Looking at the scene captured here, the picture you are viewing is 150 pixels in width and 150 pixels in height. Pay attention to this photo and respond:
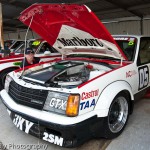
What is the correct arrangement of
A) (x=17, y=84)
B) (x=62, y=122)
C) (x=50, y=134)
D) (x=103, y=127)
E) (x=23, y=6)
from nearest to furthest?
(x=62, y=122)
(x=50, y=134)
(x=103, y=127)
(x=17, y=84)
(x=23, y=6)

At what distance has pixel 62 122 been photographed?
2318mm

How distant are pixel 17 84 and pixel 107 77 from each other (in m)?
1.29

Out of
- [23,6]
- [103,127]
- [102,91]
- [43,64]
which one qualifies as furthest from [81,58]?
[23,6]

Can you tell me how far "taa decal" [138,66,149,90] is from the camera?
3682 millimetres

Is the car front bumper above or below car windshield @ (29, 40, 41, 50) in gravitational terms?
below

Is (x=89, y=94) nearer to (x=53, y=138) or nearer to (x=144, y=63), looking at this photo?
(x=53, y=138)

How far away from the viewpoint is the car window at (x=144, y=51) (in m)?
3.75

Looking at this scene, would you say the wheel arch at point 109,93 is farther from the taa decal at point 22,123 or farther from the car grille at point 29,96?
the taa decal at point 22,123

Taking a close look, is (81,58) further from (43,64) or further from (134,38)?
(134,38)

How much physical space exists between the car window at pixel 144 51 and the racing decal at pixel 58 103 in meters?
1.86

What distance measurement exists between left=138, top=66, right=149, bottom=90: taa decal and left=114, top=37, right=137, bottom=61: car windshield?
12.1 inches

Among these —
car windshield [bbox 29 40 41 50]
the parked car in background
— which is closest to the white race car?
the parked car in background

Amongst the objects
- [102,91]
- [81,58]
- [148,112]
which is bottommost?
[148,112]

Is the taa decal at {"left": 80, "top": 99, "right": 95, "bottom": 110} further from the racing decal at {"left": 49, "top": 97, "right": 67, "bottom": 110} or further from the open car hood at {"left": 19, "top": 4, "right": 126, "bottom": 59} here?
the open car hood at {"left": 19, "top": 4, "right": 126, "bottom": 59}
